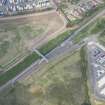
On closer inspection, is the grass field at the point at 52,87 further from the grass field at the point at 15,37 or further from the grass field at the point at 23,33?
the grass field at the point at 15,37

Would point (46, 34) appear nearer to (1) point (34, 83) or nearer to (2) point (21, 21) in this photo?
(2) point (21, 21)

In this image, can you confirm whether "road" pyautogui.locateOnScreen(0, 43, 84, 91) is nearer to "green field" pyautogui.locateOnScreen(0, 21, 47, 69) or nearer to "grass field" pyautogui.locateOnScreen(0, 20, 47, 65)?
"green field" pyautogui.locateOnScreen(0, 21, 47, 69)

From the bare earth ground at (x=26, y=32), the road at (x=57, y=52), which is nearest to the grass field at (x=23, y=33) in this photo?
the bare earth ground at (x=26, y=32)

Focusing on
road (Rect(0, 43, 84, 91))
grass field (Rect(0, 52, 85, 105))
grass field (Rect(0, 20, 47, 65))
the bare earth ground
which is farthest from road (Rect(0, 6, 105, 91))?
grass field (Rect(0, 20, 47, 65))

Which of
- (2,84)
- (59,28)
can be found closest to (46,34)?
(59,28)

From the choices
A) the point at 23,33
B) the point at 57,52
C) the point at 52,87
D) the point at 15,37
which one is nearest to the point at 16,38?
the point at 15,37

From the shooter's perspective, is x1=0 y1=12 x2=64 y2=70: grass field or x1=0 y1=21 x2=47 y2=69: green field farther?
x1=0 y1=12 x2=64 y2=70: grass field

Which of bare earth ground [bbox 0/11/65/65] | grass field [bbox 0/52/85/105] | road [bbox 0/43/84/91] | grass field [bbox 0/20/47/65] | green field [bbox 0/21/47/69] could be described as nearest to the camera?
grass field [bbox 0/52/85/105]
